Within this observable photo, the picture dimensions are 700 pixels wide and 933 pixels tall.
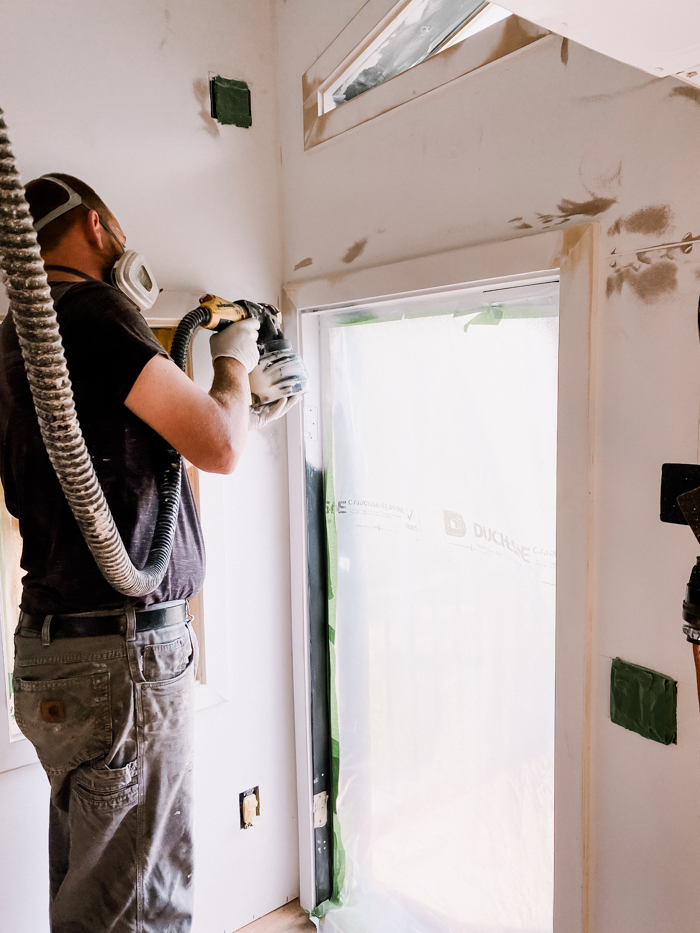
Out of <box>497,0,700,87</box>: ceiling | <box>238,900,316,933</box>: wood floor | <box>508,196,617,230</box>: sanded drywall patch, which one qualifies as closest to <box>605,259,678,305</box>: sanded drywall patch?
<box>508,196,617,230</box>: sanded drywall patch

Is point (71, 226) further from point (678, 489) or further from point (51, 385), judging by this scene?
point (678, 489)

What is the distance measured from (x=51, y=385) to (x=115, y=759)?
81 centimetres

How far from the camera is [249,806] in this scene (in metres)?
2.11

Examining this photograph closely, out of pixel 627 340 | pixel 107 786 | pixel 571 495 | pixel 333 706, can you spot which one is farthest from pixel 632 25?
pixel 333 706

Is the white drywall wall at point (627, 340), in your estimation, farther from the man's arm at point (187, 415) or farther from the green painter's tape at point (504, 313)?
the man's arm at point (187, 415)

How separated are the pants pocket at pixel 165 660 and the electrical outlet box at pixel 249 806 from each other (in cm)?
86

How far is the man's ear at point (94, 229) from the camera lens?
4.61ft

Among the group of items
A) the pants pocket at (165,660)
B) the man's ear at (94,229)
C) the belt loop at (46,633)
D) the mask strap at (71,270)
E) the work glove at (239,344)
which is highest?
the man's ear at (94,229)

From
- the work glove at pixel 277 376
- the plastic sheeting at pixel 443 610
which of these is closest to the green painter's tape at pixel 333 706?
the plastic sheeting at pixel 443 610

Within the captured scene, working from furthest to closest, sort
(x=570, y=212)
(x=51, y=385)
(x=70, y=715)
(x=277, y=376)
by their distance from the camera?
(x=277, y=376)
(x=70, y=715)
(x=570, y=212)
(x=51, y=385)

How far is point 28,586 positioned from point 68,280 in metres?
0.64

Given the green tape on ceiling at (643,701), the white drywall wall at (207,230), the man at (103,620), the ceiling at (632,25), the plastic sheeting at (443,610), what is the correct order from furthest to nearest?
the white drywall wall at (207,230)
the plastic sheeting at (443,610)
the man at (103,620)
the green tape on ceiling at (643,701)
the ceiling at (632,25)

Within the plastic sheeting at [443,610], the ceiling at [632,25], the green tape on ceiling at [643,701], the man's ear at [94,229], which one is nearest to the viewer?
the ceiling at [632,25]

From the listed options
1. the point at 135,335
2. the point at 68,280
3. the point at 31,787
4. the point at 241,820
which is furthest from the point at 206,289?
the point at 241,820
